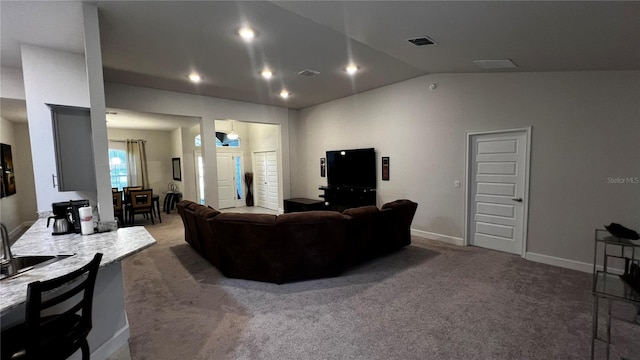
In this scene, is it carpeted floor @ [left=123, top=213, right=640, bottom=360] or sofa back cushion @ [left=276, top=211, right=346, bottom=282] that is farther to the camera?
sofa back cushion @ [left=276, top=211, right=346, bottom=282]

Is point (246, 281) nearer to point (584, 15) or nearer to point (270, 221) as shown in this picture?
point (270, 221)

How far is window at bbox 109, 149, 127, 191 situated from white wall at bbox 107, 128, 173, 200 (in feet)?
2.04

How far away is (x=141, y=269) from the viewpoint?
3.88m

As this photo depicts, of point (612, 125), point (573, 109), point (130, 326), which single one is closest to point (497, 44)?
point (573, 109)

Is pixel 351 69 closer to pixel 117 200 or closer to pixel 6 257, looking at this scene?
pixel 6 257

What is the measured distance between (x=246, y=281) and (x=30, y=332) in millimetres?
2234

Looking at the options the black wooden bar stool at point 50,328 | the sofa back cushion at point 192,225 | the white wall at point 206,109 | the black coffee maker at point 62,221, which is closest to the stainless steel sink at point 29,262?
the black wooden bar stool at point 50,328

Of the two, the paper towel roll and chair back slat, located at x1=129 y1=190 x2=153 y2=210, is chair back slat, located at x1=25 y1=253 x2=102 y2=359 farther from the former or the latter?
chair back slat, located at x1=129 y1=190 x2=153 y2=210

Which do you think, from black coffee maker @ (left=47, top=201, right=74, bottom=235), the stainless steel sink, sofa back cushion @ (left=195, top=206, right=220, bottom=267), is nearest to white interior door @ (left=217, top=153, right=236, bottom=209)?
sofa back cushion @ (left=195, top=206, right=220, bottom=267)

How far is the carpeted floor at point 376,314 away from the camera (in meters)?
2.19

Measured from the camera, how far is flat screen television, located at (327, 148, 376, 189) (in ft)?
19.5

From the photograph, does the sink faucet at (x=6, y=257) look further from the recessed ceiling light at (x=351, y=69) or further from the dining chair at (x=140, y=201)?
the dining chair at (x=140, y=201)

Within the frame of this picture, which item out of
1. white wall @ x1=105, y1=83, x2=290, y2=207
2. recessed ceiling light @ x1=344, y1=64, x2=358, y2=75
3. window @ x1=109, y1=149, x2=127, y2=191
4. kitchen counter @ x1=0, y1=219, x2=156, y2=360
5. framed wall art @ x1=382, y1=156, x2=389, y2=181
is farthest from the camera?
window @ x1=109, y1=149, x2=127, y2=191

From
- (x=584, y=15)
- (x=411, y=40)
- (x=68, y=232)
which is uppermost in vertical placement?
(x=411, y=40)
